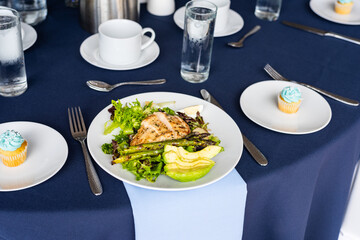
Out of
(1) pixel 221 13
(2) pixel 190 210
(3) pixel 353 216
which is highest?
(1) pixel 221 13

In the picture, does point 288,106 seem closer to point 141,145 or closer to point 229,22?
point 141,145

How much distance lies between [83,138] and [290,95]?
553 millimetres

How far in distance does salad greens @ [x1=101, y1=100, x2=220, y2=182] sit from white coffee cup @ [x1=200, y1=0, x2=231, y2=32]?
0.54 metres

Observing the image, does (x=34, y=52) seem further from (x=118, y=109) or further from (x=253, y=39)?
(x=253, y=39)

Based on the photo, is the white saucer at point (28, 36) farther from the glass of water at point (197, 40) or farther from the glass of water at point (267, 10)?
the glass of water at point (267, 10)

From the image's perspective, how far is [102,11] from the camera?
1635 mm

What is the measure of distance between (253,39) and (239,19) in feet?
0.40

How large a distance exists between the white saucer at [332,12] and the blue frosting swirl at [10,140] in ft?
4.21

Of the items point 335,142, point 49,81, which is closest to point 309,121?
point 335,142

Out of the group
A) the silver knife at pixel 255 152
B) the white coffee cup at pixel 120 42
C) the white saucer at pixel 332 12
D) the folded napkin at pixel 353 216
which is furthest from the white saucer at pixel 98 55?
the folded napkin at pixel 353 216

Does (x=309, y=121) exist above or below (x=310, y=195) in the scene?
above

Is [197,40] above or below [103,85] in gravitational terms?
above

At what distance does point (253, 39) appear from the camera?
1.74 metres

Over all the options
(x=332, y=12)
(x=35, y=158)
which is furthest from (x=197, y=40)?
(x=332, y=12)
